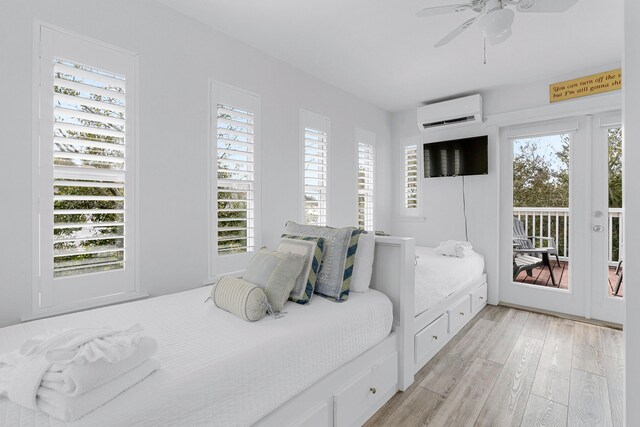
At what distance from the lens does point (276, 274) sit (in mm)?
1668

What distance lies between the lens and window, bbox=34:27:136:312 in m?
1.71

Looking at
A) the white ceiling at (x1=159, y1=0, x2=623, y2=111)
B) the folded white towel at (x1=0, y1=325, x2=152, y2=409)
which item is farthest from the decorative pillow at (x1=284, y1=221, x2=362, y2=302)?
the white ceiling at (x1=159, y1=0, x2=623, y2=111)

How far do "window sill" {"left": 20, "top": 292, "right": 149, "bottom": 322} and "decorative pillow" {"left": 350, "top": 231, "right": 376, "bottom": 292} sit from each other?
54.7 inches

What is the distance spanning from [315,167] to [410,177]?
1731 millimetres

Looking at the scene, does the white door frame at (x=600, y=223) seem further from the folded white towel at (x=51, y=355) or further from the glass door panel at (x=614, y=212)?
the folded white towel at (x=51, y=355)

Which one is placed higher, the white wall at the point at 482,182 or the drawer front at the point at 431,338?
the white wall at the point at 482,182

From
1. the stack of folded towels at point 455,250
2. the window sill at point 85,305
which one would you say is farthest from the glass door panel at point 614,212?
the window sill at point 85,305

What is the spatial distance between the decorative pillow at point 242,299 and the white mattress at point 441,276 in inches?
48.1

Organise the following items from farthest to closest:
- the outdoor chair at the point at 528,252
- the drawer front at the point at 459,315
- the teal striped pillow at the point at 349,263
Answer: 1. the outdoor chair at the point at 528,252
2. the drawer front at the point at 459,315
3. the teal striped pillow at the point at 349,263

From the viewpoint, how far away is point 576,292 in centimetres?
330

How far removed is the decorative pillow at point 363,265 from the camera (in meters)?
1.97

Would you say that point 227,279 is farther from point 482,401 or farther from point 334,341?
point 482,401

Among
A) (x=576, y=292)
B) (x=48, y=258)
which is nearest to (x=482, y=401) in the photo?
(x=576, y=292)

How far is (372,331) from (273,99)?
2198 millimetres
